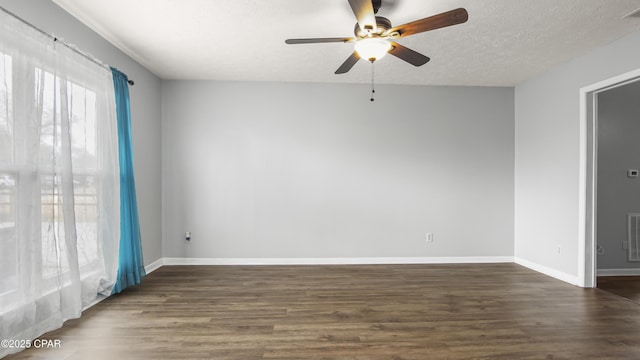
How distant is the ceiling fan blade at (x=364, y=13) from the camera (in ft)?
6.07

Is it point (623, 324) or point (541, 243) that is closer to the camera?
point (623, 324)

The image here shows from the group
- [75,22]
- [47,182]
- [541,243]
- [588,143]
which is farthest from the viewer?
[541,243]

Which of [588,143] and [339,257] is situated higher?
[588,143]

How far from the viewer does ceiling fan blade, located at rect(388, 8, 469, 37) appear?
188 cm

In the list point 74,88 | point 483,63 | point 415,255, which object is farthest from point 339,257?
point 74,88

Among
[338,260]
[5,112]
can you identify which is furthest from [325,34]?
[338,260]

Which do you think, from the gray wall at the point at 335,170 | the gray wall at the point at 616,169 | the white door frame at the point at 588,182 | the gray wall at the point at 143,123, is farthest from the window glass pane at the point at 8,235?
the gray wall at the point at 616,169

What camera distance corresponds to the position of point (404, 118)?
4.40 metres

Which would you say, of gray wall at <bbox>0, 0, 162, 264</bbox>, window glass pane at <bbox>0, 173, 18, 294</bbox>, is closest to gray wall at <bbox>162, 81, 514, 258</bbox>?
gray wall at <bbox>0, 0, 162, 264</bbox>

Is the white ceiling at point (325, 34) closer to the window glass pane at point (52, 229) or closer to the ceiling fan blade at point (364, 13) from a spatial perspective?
the ceiling fan blade at point (364, 13)

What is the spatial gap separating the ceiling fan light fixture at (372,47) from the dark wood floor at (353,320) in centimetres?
215

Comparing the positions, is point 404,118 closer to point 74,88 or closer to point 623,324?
point 623,324

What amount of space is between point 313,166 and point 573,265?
3.40 metres

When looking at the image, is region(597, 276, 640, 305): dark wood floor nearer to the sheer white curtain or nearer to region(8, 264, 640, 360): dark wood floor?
region(8, 264, 640, 360): dark wood floor
